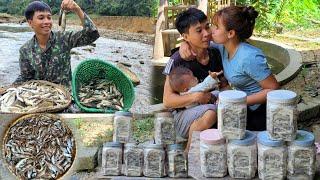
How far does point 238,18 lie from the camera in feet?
9.25

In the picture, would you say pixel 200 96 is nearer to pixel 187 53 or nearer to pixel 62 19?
pixel 187 53

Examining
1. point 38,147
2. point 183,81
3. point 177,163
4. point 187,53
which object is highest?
point 187,53

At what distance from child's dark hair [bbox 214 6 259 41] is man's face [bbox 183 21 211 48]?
0.12 m

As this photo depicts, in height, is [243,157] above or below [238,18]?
below

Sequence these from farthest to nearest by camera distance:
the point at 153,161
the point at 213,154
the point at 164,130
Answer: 1. the point at 164,130
2. the point at 153,161
3. the point at 213,154

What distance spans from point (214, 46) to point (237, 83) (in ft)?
0.89

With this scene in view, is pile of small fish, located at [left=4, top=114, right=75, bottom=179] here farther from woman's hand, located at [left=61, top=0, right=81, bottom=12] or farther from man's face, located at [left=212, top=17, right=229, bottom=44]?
man's face, located at [left=212, top=17, right=229, bottom=44]

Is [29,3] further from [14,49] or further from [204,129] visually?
[204,129]

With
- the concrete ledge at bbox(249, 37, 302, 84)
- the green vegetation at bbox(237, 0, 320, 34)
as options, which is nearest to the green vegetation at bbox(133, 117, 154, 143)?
the concrete ledge at bbox(249, 37, 302, 84)

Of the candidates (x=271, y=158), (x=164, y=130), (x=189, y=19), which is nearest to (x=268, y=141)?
(x=271, y=158)

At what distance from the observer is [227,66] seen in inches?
116

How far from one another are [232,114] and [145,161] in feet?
1.75

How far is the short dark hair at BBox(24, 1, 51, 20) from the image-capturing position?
345cm

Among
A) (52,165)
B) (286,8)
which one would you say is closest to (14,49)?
(52,165)
